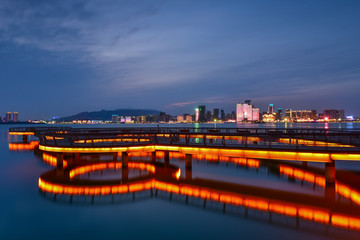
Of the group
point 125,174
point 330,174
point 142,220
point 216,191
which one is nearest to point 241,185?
point 216,191

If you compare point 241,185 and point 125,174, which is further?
point 125,174

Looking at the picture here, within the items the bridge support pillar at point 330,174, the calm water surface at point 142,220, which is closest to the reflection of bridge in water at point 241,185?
the bridge support pillar at point 330,174

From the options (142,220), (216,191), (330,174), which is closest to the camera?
(142,220)

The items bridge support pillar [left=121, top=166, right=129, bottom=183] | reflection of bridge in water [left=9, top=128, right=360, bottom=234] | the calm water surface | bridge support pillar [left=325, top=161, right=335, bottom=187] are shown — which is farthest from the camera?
bridge support pillar [left=121, top=166, right=129, bottom=183]

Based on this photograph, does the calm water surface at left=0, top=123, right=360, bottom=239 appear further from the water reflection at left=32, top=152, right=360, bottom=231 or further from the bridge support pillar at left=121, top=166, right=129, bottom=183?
the bridge support pillar at left=121, top=166, right=129, bottom=183

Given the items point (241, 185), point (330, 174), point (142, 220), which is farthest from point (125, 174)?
point (330, 174)

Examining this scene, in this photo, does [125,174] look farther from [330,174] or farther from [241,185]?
[330,174]

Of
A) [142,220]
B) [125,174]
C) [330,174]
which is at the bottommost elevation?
[142,220]

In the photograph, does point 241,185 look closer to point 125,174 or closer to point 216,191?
point 216,191

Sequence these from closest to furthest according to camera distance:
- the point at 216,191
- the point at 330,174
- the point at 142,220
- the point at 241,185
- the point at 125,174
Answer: the point at 142,220 < the point at 216,191 < the point at 330,174 < the point at 241,185 < the point at 125,174

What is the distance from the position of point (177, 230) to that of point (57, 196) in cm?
961

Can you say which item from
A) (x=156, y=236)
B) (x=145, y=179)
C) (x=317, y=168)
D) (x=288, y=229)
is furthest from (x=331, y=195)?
(x=145, y=179)

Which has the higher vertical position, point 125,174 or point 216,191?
point 125,174

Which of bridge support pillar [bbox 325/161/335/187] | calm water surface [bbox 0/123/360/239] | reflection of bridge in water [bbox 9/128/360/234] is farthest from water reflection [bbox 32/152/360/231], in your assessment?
calm water surface [bbox 0/123/360/239]
